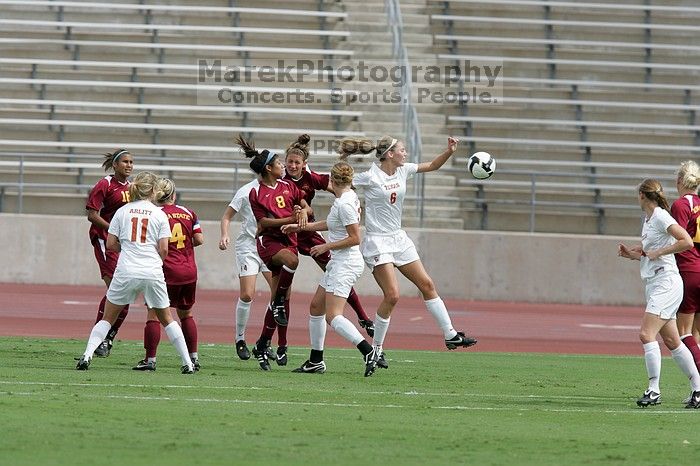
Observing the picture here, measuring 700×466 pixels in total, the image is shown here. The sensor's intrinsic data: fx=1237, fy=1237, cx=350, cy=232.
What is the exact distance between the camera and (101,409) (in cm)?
855

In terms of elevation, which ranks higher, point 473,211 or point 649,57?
point 649,57

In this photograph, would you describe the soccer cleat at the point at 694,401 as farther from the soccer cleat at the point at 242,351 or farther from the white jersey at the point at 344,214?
the soccer cleat at the point at 242,351

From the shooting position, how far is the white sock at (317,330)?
37.6 feet

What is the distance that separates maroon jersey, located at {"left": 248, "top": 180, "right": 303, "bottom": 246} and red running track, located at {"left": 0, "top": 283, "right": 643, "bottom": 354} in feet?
10.4

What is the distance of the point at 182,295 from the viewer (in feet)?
38.0

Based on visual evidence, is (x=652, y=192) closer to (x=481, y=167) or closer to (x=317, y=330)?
(x=481, y=167)

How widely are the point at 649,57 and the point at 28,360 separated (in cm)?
1878

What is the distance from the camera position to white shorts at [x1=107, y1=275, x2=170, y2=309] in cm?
1072

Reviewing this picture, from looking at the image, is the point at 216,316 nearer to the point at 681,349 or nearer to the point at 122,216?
the point at 122,216

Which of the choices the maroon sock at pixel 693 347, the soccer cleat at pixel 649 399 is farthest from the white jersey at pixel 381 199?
the soccer cleat at pixel 649 399

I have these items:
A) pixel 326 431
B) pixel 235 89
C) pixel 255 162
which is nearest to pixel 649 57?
pixel 235 89

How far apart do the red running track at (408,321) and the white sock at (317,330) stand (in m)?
3.38

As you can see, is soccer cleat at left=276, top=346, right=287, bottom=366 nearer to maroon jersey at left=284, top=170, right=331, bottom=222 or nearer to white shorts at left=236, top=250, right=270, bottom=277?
white shorts at left=236, top=250, right=270, bottom=277

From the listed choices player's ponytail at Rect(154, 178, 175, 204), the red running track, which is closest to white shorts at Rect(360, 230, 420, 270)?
player's ponytail at Rect(154, 178, 175, 204)
